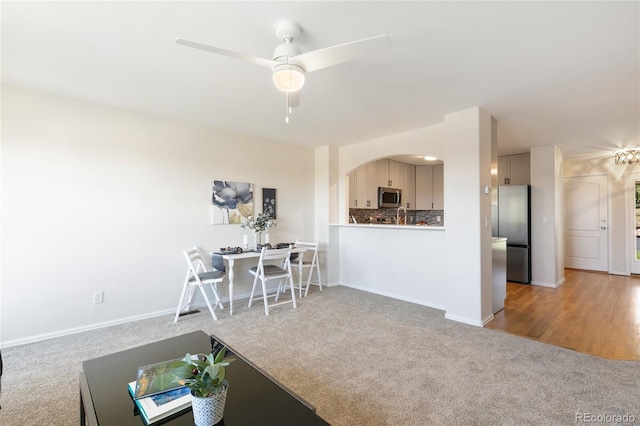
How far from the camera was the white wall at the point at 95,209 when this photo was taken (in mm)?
2812

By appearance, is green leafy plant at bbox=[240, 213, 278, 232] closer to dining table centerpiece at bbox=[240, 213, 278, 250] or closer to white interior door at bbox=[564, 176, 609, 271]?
dining table centerpiece at bbox=[240, 213, 278, 250]

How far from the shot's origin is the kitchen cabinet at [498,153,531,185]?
5883mm

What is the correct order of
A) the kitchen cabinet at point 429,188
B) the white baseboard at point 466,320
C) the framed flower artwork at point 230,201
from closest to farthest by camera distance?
the white baseboard at point 466,320
the framed flower artwork at point 230,201
the kitchen cabinet at point 429,188

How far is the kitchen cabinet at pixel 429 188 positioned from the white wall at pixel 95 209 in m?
4.84

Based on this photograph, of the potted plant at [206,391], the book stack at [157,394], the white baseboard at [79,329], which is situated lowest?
the white baseboard at [79,329]

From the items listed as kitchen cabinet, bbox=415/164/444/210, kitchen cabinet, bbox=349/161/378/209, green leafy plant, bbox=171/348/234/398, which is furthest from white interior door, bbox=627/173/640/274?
green leafy plant, bbox=171/348/234/398

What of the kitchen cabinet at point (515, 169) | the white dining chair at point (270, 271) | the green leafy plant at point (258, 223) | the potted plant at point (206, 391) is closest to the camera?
the potted plant at point (206, 391)

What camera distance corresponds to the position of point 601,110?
339cm

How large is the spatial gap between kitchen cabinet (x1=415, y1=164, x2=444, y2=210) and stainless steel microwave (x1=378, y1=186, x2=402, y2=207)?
2.50ft

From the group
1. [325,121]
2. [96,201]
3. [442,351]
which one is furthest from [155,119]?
[442,351]

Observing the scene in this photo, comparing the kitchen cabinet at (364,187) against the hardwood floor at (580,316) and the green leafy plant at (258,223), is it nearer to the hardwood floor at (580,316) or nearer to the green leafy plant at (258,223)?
the green leafy plant at (258,223)

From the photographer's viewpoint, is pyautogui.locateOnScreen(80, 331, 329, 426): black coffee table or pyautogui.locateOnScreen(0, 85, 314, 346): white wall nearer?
pyautogui.locateOnScreen(80, 331, 329, 426): black coffee table

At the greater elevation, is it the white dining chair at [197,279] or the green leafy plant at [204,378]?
the green leafy plant at [204,378]

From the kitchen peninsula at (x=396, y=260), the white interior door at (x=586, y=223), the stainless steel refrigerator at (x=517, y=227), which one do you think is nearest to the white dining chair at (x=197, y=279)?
the kitchen peninsula at (x=396, y=260)
